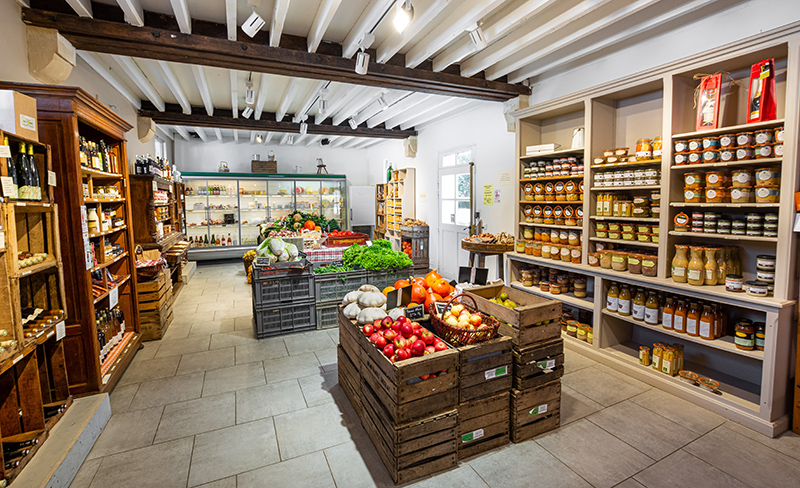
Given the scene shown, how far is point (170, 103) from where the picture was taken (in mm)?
7223

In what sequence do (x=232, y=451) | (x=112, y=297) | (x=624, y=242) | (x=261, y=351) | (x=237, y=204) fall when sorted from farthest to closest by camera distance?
1. (x=237, y=204)
2. (x=261, y=351)
3. (x=624, y=242)
4. (x=112, y=297)
5. (x=232, y=451)

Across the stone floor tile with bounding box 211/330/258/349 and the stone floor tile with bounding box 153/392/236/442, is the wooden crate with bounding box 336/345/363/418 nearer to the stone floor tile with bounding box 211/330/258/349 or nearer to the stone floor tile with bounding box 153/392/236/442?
the stone floor tile with bounding box 153/392/236/442

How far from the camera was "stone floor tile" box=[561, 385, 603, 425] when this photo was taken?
2.98 metres

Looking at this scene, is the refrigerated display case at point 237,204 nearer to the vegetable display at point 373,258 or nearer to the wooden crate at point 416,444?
the vegetable display at point 373,258

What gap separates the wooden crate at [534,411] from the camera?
264 centimetres

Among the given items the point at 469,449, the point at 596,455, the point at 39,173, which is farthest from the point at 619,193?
the point at 39,173

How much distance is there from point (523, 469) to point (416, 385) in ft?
2.96

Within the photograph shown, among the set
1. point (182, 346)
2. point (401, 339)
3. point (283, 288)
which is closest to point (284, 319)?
point (283, 288)

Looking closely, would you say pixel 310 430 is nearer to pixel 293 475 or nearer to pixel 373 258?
pixel 293 475

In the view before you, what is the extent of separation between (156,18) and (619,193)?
5.10 m

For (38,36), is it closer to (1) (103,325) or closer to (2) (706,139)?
(1) (103,325)

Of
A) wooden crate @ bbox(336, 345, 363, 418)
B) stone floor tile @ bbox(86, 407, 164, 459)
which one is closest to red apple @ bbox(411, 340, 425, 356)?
wooden crate @ bbox(336, 345, 363, 418)

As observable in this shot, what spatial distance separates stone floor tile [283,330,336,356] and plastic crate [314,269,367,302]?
1.48ft

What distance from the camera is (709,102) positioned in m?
3.10
